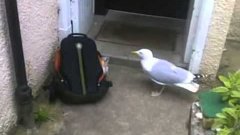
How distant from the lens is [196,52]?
2480 millimetres

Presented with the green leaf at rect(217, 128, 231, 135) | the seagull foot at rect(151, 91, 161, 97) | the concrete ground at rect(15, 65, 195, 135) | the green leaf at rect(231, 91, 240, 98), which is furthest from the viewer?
the seagull foot at rect(151, 91, 161, 97)

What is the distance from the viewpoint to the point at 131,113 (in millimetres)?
2285

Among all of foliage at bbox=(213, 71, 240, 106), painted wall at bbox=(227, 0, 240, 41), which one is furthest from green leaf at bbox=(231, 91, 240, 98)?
painted wall at bbox=(227, 0, 240, 41)

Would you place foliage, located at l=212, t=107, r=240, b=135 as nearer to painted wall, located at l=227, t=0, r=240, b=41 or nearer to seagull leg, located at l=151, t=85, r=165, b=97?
seagull leg, located at l=151, t=85, r=165, b=97

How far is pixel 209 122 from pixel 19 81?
0.92 m

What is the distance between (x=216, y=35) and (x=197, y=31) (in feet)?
0.37

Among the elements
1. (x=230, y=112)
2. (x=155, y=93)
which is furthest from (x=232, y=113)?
(x=155, y=93)

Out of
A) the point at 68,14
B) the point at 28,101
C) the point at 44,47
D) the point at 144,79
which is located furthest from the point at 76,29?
the point at 28,101

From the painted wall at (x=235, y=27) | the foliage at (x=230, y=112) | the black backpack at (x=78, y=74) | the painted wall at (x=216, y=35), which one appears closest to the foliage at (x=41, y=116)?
the black backpack at (x=78, y=74)

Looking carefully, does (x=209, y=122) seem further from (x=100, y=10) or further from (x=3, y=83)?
(x=100, y=10)

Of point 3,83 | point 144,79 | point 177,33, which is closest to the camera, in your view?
point 3,83

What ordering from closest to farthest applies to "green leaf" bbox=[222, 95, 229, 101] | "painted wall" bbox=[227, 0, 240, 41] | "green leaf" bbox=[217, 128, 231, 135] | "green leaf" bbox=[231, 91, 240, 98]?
"green leaf" bbox=[217, 128, 231, 135] < "green leaf" bbox=[231, 91, 240, 98] < "green leaf" bbox=[222, 95, 229, 101] < "painted wall" bbox=[227, 0, 240, 41]

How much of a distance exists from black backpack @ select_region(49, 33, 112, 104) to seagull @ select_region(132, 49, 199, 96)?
255 mm

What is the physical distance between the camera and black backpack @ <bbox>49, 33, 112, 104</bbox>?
225 centimetres
